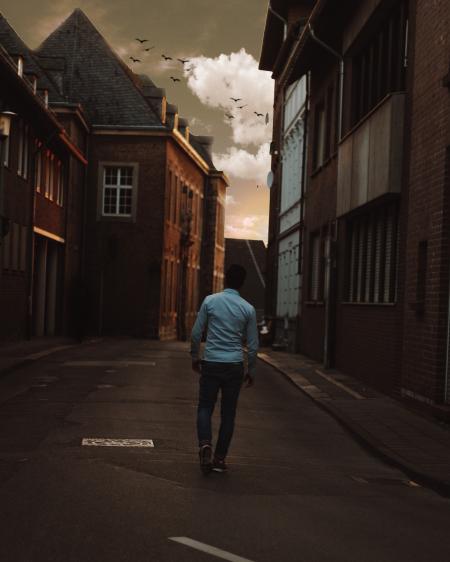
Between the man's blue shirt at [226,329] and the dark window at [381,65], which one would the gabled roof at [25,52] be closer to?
the dark window at [381,65]

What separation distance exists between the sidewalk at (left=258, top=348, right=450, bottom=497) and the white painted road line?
3.23 metres

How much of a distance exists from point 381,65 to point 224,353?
1103 centimetres

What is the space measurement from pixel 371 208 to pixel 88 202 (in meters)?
30.7

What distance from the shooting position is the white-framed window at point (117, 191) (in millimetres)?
49562

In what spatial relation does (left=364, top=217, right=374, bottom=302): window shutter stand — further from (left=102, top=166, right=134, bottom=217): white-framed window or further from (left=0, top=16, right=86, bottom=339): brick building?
(left=102, top=166, right=134, bottom=217): white-framed window

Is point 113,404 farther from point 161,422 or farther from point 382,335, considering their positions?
point 382,335

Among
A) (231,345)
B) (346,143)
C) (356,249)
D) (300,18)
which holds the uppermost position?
(300,18)

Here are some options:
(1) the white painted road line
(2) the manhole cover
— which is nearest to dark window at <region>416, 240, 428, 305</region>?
(2) the manhole cover

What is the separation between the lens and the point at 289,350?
32812 millimetres

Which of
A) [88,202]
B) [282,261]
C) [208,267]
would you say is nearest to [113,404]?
[282,261]

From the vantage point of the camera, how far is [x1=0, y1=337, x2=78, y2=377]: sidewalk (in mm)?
22023

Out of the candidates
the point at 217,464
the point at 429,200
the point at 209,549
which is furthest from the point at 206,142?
the point at 209,549

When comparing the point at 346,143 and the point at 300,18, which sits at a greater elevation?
the point at 300,18

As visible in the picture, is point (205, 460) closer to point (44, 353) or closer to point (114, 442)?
point (114, 442)
